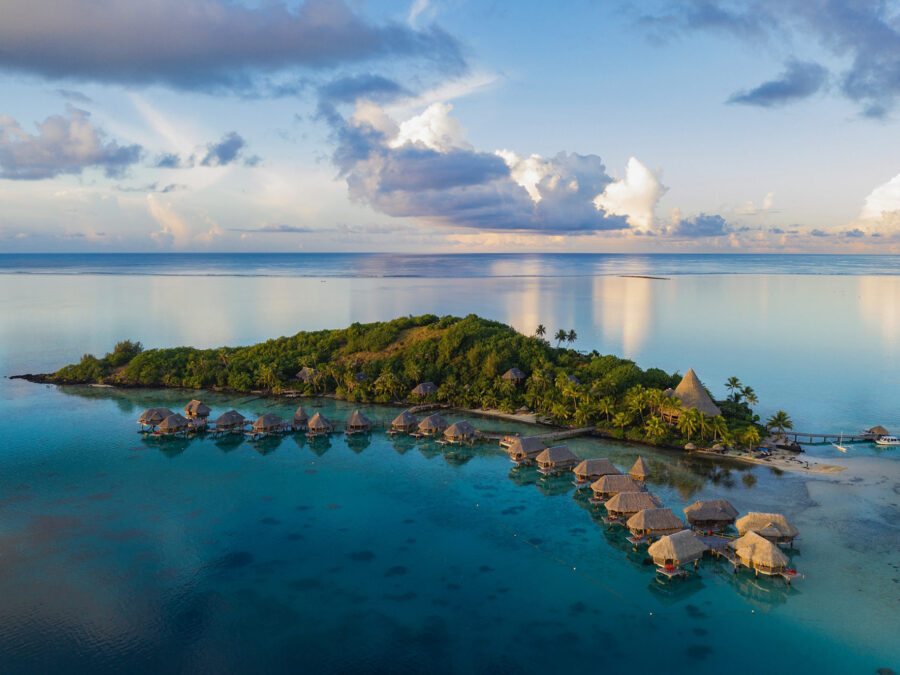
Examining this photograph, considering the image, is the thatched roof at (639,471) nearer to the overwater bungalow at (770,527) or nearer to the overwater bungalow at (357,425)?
the overwater bungalow at (770,527)

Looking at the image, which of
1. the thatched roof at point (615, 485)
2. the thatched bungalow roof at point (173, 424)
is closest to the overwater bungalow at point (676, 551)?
the thatched roof at point (615, 485)

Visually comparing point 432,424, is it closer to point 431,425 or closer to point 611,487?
point 431,425

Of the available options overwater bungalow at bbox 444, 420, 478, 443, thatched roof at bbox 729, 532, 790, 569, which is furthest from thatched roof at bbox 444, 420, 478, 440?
thatched roof at bbox 729, 532, 790, 569

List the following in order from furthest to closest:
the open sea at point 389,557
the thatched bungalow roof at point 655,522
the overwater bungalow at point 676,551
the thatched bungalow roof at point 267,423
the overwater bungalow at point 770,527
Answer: the thatched bungalow roof at point 267,423, the thatched bungalow roof at point 655,522, the overwater bungalow at point 770,527, the overwater bungalow at point 676,551, the open sea at point 389,557

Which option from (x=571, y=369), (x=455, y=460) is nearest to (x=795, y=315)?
(x=571, y=369)

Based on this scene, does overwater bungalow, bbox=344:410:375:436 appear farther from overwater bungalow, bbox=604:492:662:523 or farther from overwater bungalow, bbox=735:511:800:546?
overwater bungalow, bbox=735:511:800:546

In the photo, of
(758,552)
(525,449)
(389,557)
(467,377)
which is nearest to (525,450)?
(525,449)
